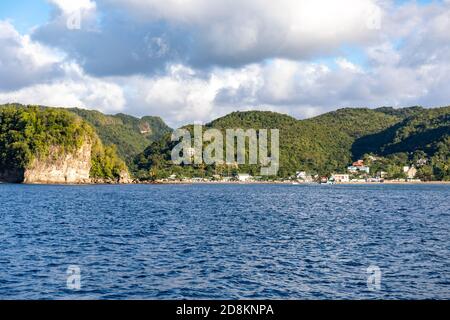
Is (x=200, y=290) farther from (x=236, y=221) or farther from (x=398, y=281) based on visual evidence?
(x=236, y=221)

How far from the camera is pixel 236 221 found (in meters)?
72.8

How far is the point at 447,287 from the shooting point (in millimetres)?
32594

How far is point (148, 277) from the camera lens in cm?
3469
